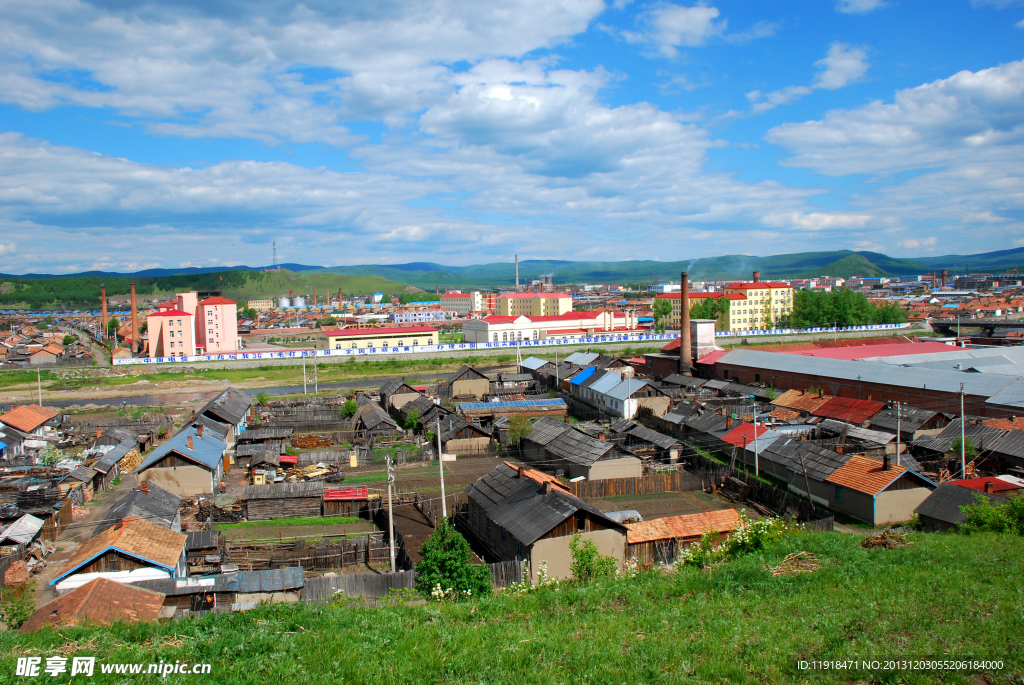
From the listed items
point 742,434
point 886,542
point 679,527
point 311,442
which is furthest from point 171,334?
point 886,542

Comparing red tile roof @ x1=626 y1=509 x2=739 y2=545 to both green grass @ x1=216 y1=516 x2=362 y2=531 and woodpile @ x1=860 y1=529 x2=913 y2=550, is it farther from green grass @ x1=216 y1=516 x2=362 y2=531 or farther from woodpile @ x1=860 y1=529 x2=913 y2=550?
green grass @ x1=216 y1=516 x2=362 y2=531

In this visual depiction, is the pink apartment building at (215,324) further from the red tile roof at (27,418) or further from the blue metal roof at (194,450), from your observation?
the blue metal roof at (194,450)

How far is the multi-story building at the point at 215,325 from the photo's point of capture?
73.9 meters

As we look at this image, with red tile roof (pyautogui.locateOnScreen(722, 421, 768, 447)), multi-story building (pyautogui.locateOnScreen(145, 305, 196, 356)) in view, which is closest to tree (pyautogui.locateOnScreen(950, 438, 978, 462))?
red tile roof (pyautogui.locateOnScreen(722, 421, 768, 447))

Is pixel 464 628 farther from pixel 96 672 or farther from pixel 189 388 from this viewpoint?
pixel 189 388

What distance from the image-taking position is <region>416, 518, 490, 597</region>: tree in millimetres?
11109

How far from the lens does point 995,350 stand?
43594 millimetres

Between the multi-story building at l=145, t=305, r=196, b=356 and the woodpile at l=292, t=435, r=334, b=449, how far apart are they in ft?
149

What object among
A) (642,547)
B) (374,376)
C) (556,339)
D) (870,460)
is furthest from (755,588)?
(556,339)

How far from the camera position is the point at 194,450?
2309cm

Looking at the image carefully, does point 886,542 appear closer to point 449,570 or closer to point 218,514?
point 449,570

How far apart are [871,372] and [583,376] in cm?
1704

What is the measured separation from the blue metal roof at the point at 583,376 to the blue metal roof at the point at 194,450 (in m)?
23.4

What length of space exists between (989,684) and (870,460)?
1502 cm
